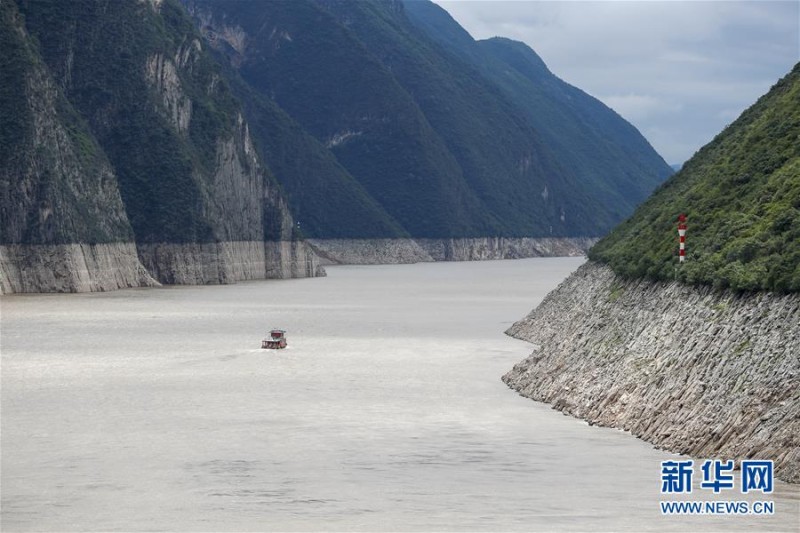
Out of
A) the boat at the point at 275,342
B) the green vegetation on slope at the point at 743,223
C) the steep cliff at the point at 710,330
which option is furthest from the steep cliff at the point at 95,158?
the steep cliff at the point at 710,330

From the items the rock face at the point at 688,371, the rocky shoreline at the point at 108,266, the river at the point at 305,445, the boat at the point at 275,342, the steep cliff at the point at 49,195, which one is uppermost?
the steep cliff at the point at 49,195

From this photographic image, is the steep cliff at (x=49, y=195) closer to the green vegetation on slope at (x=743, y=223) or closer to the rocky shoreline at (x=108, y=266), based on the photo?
the rocky shoreline at (x=108, y=266)

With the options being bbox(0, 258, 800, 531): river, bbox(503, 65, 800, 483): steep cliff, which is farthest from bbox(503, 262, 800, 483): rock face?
bbox(0, 258, 800, 531): river

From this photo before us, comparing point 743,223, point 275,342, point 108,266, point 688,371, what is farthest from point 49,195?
point 688,371

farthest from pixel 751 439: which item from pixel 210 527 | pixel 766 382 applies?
pixel 210 527

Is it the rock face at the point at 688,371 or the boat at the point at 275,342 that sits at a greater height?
the rock face at the point at 688,371
